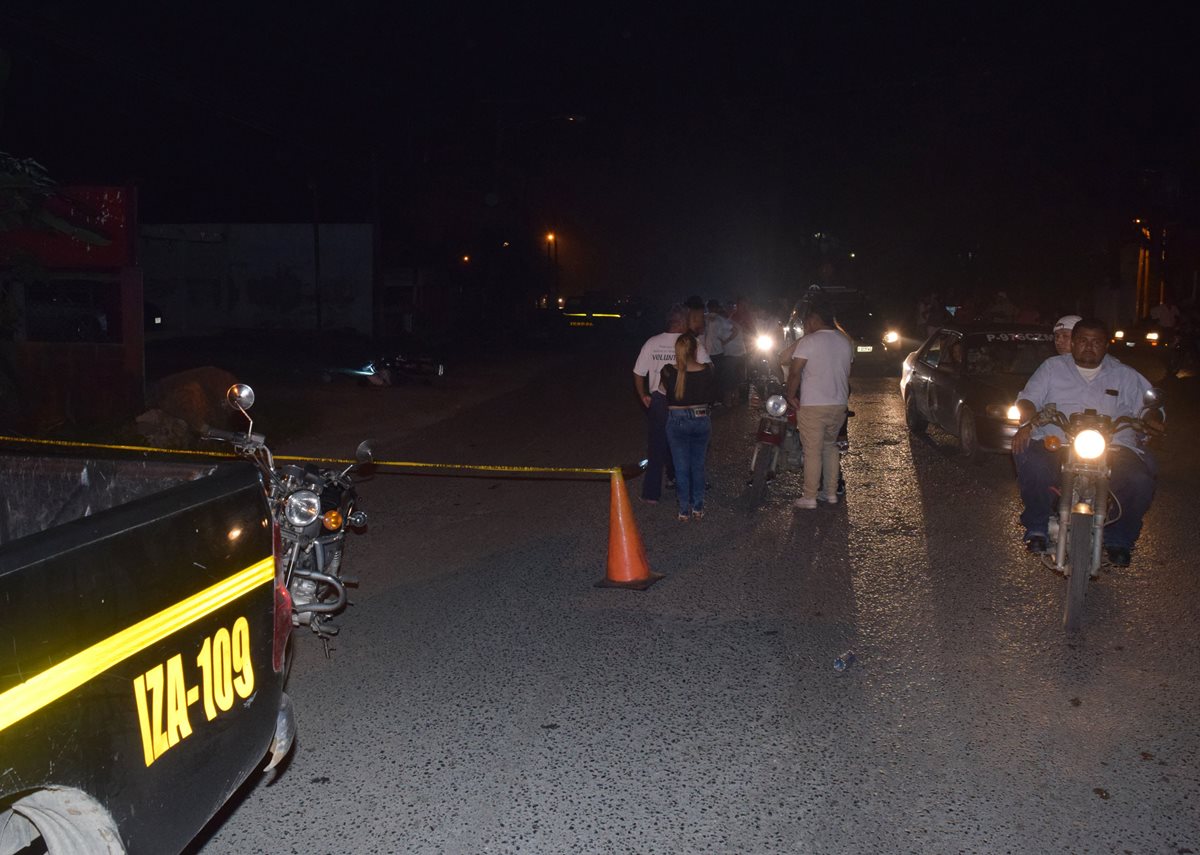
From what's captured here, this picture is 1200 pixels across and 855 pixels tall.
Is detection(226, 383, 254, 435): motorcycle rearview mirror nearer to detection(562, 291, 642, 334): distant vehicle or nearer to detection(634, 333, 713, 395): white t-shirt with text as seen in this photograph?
detection(634, 333, 713, 395): white t-shirt with text

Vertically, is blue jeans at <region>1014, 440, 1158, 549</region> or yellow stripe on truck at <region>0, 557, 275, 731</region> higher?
yellow stripe on truck at <region>0, 557, 275, 731</region>

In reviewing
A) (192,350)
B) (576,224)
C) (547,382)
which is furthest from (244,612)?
(576,224)

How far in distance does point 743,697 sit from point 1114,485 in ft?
10.3

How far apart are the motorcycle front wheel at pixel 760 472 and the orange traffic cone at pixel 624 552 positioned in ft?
9.41

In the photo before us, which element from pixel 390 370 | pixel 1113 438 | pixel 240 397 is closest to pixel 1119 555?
pixel 1113 438

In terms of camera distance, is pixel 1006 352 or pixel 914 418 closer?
pixel 1006 352

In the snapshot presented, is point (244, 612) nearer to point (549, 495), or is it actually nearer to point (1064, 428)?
point (1064, 428)

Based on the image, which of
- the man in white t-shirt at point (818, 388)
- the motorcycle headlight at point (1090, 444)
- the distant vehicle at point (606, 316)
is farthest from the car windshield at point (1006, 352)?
the distant vehicle at point (606, 316)

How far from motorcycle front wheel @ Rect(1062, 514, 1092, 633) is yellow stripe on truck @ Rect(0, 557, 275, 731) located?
15.7ft

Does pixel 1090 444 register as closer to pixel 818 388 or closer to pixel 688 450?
pixel 818 388

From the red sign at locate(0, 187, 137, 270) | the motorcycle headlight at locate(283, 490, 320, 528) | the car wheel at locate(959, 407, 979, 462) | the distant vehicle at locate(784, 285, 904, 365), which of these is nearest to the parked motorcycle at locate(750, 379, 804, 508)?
the car wheel at locate(959, 407, 979, 462)

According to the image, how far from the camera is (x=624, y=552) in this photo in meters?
7.85

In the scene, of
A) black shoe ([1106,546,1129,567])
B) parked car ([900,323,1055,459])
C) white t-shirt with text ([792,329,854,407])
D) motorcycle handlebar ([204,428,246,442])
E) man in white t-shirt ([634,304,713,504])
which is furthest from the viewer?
parked car ([900,323,1055,459])

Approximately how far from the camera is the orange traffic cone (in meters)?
7.75
